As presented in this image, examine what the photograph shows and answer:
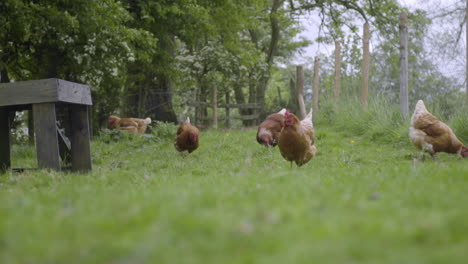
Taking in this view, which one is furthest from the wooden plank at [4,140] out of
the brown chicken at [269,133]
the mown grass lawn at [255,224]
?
the brown chicken at [269,133]

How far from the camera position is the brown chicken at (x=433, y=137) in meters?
7.05

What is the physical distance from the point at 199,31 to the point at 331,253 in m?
14.8

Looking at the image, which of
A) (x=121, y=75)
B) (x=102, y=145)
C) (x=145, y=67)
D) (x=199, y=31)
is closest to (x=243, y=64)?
(x=199, y=31)

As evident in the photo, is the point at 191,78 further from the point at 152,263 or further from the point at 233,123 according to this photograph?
the point at 152,263

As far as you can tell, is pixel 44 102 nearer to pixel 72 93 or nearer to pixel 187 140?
pixel 72 93

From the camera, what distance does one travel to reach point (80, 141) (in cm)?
647

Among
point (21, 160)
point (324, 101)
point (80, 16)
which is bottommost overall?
point (21, 160)

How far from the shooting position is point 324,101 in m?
15.4

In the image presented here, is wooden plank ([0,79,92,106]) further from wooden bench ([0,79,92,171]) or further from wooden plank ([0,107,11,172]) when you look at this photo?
wooden plank ([0,107,11,172])

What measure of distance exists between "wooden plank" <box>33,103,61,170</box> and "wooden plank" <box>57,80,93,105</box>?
215 millimetres

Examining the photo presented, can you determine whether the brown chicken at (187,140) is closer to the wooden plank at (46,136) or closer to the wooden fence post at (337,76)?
the wooden plank at (46,136)

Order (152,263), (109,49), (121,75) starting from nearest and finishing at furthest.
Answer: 1. (152,263)
2. (109,49)
3. (121,75)

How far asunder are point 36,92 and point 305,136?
151 inches

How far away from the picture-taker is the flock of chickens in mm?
5828
